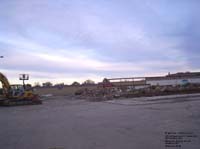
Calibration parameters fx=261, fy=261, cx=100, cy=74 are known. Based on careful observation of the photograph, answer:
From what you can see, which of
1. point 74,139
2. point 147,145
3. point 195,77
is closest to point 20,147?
point 74,139

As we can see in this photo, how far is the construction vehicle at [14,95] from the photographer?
34062 mm

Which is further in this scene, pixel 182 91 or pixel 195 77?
pixel 195 77

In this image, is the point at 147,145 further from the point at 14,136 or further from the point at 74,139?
the point at 14,136

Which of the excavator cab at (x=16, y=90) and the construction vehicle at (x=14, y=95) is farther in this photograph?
the excavator cab at (x=16, y=90)

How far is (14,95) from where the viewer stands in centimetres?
3453

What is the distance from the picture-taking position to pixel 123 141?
9.63 meters

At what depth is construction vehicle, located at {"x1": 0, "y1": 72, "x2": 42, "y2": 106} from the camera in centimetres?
3406

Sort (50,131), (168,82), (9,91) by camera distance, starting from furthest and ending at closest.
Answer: (168,82) < (9,91) < (50,131)

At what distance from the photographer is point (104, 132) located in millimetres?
11695

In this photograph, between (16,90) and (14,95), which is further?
(16,90)

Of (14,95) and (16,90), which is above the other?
(16,90)

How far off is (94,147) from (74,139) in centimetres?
163

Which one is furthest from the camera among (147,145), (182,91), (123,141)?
(182,91)

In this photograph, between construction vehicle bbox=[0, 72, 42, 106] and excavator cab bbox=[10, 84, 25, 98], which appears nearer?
construction vehicle bbox=[0, 72, 42, 106]
